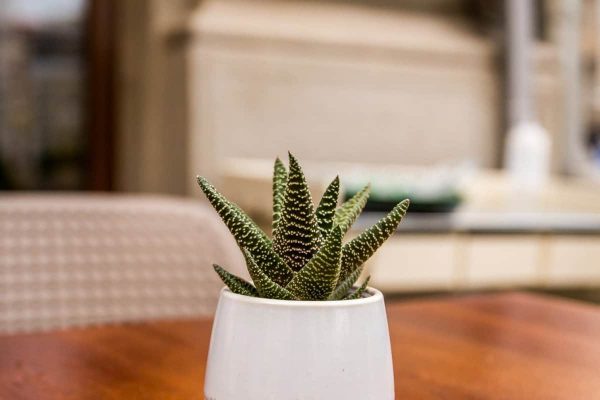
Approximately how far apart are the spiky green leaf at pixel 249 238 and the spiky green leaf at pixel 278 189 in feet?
0.07

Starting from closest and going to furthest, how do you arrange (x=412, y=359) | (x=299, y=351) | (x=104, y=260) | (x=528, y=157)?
1. (x=299, y=351)
2. (x=412, y=359)
3. (x=104, y=260)
4. (x=528, y=157)

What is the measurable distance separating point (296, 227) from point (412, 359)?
0.29 m

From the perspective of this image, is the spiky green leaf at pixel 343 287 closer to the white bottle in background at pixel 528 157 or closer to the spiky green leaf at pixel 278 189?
the spiky green leaf at pixel 278 189

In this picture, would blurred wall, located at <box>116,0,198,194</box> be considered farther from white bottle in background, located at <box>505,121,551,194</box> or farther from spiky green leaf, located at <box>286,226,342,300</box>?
spiky green leaf, located at <box>286,226,342,300</box>

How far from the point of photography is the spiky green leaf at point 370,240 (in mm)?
492

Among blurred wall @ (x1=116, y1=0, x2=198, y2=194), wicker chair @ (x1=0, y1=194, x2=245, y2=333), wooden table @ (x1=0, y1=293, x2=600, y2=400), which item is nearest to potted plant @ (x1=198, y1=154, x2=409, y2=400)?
wooden table @ (x1=0, y1=293, x2=600, y2=400)

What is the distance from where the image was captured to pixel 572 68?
3279mm

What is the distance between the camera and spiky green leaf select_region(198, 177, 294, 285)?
0.50 metres

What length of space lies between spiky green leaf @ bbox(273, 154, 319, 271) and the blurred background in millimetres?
1902

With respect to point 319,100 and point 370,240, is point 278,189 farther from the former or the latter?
point 319,100

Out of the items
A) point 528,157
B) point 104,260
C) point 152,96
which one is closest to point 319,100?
point 152,96

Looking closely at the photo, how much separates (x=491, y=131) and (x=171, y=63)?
1193 mm

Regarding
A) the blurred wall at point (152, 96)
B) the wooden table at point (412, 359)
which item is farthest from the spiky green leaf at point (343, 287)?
the blurred wall at point (152, 96)

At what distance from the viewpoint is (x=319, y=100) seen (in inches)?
116
